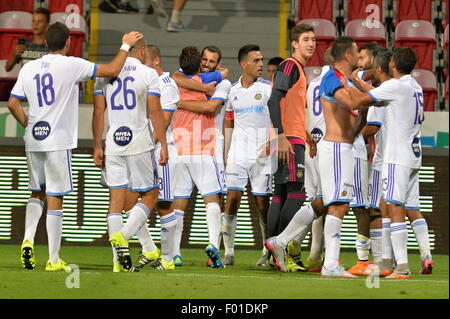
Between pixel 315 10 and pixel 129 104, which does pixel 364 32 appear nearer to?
pixel 315 10

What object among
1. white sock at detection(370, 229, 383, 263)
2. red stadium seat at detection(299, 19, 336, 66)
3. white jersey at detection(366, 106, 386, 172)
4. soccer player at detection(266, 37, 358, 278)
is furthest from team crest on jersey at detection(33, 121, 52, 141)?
red stadium seat at detection(299, 19, 336, 66)

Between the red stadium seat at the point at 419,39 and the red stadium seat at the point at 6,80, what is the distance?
221 inches

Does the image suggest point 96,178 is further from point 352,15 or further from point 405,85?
point 352,15

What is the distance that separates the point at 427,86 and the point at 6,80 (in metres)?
5.83

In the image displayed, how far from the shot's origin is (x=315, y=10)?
55.2ft

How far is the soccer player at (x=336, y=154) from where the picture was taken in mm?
8797

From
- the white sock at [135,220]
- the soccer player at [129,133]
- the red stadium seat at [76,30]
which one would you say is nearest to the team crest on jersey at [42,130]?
the soccer player at [129,133]

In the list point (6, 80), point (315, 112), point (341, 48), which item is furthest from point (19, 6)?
point (341, 48)

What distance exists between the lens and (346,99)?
866 centimetres

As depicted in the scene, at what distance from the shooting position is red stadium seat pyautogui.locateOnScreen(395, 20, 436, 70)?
16.4 meters

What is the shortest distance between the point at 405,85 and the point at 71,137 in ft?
9.02

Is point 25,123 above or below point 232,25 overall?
below

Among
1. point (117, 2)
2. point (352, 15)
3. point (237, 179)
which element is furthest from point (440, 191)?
point (117, 2)

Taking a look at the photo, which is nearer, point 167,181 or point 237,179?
point 167,181
